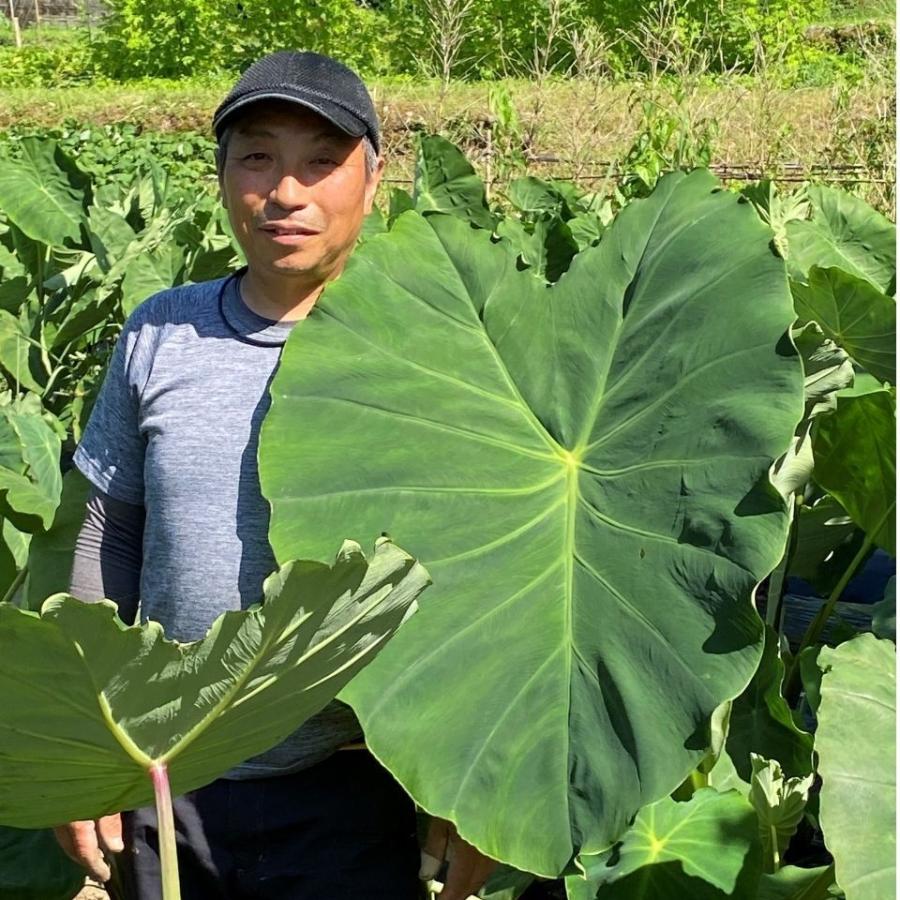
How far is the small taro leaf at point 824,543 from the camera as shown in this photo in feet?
6.21

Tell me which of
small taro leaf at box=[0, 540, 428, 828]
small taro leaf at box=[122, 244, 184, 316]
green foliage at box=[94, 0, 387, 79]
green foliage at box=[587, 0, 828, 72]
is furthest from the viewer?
green foliage at box=[94, 0, 387, 79]

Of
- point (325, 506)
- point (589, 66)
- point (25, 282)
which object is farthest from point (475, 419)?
point (589, 66)

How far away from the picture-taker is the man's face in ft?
4.83

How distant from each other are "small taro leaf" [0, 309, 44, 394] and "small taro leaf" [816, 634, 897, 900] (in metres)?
2.33

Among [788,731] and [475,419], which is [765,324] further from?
[788,731]

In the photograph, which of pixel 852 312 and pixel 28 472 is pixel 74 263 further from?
pixel 852 312

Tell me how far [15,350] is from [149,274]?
1.27 ft

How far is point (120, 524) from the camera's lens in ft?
5.29

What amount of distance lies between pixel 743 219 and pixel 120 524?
77 centimetres

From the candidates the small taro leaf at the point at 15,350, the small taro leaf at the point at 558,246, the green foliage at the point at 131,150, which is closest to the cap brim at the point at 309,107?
the small taro leaf at the point at 558,246

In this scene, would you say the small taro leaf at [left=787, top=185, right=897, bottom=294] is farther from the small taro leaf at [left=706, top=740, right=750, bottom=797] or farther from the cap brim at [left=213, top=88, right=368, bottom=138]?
the cap brim at [left=213, top=88, right=368, bottom=138]

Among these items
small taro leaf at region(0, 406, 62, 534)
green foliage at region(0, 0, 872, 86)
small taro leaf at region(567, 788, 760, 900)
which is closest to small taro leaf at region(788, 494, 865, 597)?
small taro leaf at region(567, 788, 760, 900)

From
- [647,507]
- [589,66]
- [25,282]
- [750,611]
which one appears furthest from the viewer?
[589,66]

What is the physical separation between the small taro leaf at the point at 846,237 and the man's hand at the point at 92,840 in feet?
4.75
